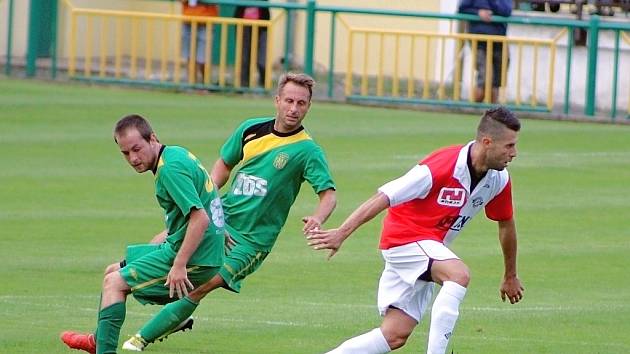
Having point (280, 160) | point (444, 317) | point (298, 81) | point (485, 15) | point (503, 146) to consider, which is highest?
point (485, 15)

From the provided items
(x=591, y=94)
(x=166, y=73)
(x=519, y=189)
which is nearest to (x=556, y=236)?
(x=519, y=189)

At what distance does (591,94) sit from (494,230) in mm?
8178

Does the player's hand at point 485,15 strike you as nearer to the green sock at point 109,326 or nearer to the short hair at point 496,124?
the short hair at point 496,124

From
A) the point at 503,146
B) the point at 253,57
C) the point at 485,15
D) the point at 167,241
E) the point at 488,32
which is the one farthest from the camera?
the point at 253,57

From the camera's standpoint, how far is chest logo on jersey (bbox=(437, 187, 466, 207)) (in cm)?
862

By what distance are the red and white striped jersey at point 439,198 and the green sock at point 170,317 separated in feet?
4.62

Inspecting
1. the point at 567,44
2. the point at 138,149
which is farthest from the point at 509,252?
the point at 567,44

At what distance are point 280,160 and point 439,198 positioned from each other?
4.58ft

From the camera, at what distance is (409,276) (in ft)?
28.3

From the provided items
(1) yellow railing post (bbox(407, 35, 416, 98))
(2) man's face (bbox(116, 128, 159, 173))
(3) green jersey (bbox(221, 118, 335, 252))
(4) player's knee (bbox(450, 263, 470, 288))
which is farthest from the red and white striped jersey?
(1) yellow railing post (bbox(407, 35, 416, 98))

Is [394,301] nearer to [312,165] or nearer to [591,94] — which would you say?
[312,165]

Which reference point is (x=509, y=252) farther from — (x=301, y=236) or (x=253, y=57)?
(x=253, y=57)

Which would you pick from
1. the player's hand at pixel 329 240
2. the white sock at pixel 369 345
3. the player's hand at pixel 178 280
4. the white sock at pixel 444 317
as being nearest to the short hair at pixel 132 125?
the player's hand at pixel 178 280

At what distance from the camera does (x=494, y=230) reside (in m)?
15.0
